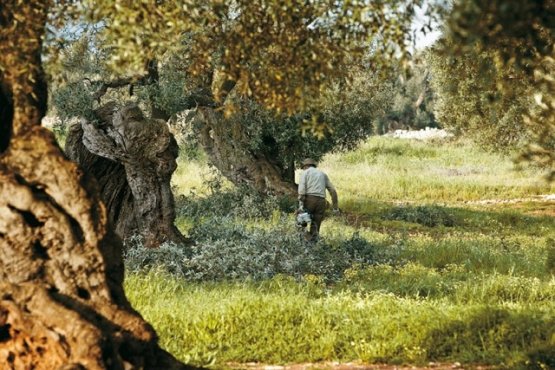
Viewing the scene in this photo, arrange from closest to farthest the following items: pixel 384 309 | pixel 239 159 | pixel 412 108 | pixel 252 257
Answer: pixel 384 309
pixel 252 257
pixel 239 159
pixel 412 108

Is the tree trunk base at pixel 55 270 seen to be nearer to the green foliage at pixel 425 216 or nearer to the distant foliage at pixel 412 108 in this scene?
the green foliage at pixel 425 216

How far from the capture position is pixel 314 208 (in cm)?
2069

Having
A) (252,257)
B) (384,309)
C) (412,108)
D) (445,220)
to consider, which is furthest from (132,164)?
(412,108)

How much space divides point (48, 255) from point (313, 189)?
12474 mm

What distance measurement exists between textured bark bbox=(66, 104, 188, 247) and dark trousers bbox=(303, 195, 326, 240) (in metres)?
3.48

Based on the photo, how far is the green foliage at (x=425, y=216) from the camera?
3030 cm

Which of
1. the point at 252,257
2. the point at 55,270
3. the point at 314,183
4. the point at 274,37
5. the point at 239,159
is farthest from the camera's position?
the point at 239,159

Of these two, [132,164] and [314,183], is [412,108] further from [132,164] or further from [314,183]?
[132,164]

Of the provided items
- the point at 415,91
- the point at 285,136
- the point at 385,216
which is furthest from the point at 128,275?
the point at 415,91

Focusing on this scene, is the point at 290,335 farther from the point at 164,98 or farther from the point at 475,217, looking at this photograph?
the point at 475,217

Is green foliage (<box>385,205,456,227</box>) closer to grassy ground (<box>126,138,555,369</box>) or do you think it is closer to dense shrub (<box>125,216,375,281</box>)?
grassy ground (<box>126,138,555,369</box>)

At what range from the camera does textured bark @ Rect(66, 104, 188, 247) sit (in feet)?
57.6

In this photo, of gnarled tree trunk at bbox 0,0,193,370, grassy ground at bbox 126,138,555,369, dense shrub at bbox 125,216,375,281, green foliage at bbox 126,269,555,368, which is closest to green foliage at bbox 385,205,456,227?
grassy ground at bbox 126,138,555,369

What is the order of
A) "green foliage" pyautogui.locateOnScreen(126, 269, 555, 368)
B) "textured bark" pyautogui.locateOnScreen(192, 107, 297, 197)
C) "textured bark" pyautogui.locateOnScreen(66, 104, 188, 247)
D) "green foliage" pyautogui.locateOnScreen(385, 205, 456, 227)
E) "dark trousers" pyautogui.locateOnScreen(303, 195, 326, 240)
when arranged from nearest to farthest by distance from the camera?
"green foliage" pyautogui.locateOnScreen(126, 269, 555, 368)
"textured bark" pyautogui.locateOnScreen(66, 104, 188, 247)
"dark trousers" pyautogui.locateOnScreen(303, 195, 326, 240)
"textured bark" pyautogui.locateOnScreen(192, 107, 297, 197)
"green foliage" pyautogui.locateOnScreen(385, 205, 456, 227)
